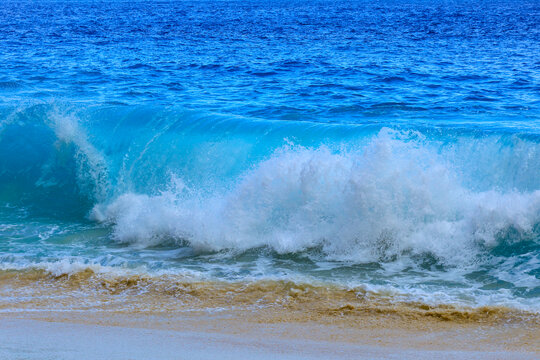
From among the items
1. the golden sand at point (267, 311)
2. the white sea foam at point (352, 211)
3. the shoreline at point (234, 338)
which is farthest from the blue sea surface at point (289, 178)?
the shoreline at point (234, 338)

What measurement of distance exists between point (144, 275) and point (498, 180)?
4.76 metres

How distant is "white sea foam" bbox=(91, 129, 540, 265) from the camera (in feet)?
21.9

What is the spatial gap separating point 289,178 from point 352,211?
0.96 m

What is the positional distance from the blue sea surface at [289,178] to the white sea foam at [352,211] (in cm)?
2

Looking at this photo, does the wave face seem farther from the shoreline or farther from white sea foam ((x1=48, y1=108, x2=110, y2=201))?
the shoreline

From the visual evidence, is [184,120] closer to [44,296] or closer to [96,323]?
[44,296]

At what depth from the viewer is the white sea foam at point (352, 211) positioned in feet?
21.9

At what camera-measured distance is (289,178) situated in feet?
24.6

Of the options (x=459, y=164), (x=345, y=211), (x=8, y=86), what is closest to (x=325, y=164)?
(x=345, y=211)

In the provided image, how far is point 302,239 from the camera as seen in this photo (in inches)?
270

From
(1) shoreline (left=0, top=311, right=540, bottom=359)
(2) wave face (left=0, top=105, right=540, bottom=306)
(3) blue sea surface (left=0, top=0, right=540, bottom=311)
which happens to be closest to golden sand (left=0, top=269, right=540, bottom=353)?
(1) shoreline (left=0, top=311, right=540, bottom=359)

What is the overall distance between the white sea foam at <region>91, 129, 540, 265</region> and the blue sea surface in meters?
0.02

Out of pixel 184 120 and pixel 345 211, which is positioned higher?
pixel 184 120

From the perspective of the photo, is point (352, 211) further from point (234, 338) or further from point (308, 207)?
point (234, 338)
